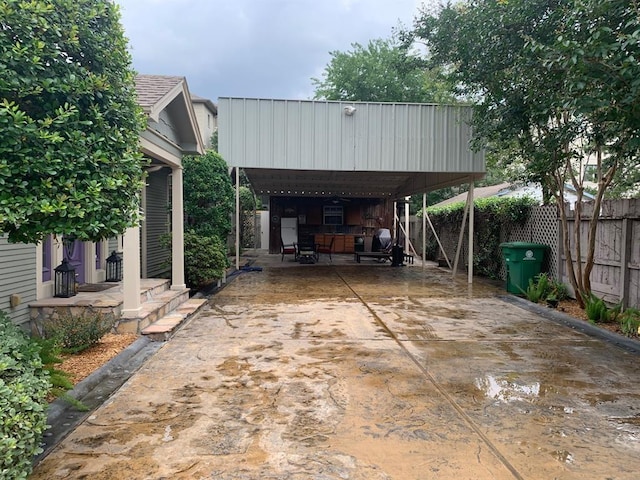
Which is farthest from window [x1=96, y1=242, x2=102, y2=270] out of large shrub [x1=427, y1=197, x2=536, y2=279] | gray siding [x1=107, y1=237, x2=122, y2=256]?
large shrub [x1=427, y1=197, x2=536, y2=279]

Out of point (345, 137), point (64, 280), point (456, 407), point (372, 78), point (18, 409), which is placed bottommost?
point (456, 407)

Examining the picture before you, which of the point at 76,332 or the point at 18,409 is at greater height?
the point at 18,409

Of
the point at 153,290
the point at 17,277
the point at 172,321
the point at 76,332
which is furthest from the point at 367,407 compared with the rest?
the point at 153,290

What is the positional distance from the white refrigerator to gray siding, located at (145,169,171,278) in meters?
8.67

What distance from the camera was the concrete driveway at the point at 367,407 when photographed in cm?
256

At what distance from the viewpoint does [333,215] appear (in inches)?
782

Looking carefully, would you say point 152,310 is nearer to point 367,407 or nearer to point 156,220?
point 367,407

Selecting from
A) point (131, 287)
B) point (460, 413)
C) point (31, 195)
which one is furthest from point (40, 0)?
point (460, 413)

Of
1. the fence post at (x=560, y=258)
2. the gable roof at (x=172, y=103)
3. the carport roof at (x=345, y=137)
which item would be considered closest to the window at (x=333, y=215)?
the carport roof at (x=345, y=137)

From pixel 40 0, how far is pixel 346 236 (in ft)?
57.6

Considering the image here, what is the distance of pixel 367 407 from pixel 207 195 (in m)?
6.44

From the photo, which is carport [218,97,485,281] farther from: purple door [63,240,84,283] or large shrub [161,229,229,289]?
purple door [63,240,84,283]

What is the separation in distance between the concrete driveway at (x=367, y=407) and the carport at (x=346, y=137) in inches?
183

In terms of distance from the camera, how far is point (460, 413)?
10.7ft
